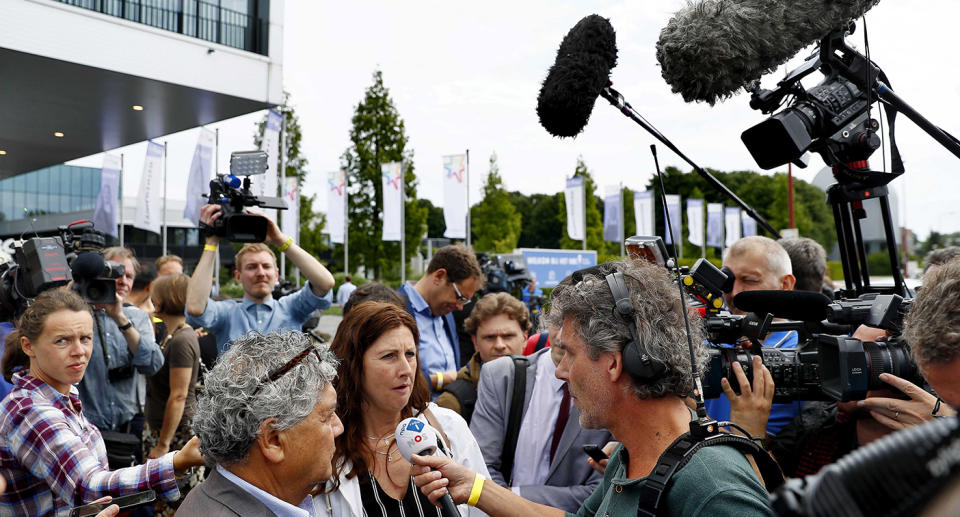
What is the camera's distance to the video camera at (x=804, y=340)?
2016mm

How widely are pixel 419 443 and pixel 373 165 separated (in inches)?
1400

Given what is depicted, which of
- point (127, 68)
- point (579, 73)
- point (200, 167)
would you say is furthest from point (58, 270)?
point (200, 167)

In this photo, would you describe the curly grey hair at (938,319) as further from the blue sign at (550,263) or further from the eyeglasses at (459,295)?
the blue sign at (550,263)

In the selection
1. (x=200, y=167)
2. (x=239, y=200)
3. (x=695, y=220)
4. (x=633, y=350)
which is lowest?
(x=633, y=350)

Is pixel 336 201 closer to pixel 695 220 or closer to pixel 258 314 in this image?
pixel 695 220

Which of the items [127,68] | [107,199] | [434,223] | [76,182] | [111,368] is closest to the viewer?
[111,368]

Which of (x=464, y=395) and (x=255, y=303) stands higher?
(x=255, y=303)

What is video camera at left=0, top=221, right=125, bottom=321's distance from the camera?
12.5 ft

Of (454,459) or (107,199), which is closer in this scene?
(454,459)

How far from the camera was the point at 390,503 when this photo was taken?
255 centimetres

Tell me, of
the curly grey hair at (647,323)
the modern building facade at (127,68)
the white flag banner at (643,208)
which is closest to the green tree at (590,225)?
the white flag banner at (643,208)

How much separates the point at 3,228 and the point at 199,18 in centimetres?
3152

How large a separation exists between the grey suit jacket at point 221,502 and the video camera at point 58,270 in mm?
2439

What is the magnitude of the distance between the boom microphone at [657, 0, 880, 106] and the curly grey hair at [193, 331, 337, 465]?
1474mm
